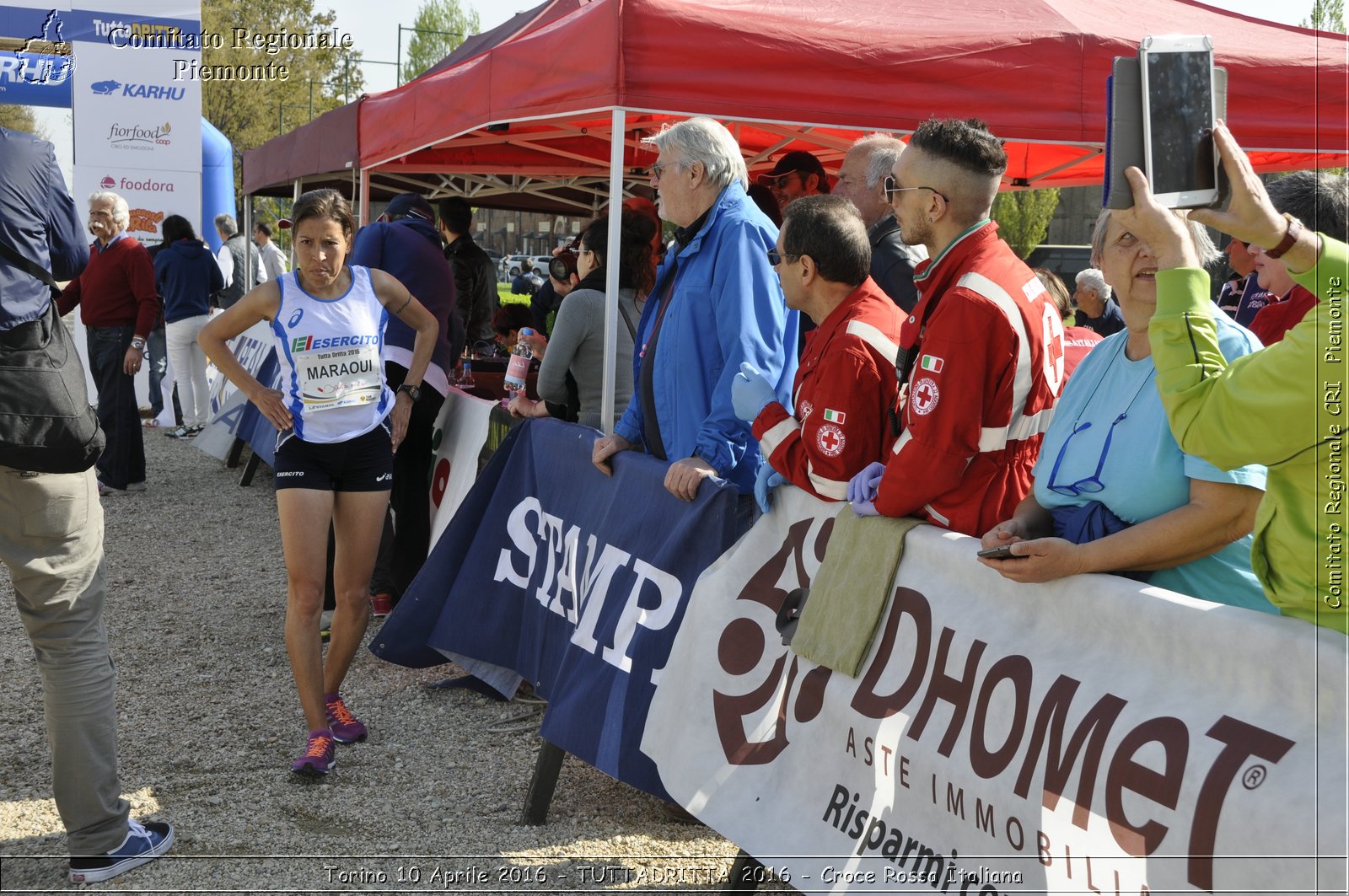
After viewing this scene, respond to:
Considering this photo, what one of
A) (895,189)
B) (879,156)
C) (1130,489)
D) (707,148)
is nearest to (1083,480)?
(1130,489)

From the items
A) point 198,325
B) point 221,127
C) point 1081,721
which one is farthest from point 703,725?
point 221,127

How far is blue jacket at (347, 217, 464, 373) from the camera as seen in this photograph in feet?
18.2

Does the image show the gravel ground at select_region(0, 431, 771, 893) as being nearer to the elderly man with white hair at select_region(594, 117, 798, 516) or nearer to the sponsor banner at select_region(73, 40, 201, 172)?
the elderly man with white hair at select_region(594, 117, 798, 516)

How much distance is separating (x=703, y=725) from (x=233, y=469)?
8.10 meters

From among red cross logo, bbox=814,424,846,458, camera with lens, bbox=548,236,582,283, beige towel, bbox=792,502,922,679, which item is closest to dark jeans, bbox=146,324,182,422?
camera with lens, bbox=548,236,582,283

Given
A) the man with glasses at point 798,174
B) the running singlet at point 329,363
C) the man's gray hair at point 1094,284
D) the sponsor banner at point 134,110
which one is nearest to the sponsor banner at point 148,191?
the sponsor banner at point 134,110

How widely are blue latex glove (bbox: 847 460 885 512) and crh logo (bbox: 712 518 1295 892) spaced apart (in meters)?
0.17

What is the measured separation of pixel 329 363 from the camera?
420 centimetres

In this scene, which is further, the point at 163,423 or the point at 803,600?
the point at 163,423

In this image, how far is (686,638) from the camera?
3.19m

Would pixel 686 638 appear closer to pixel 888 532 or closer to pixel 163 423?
pixel 888 532

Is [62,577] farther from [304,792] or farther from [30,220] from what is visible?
[304,792]

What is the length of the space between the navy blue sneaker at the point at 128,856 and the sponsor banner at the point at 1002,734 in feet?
→ 4.89

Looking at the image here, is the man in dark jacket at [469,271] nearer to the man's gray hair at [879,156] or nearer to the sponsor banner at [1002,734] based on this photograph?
the man's gray hair at [879,156]
